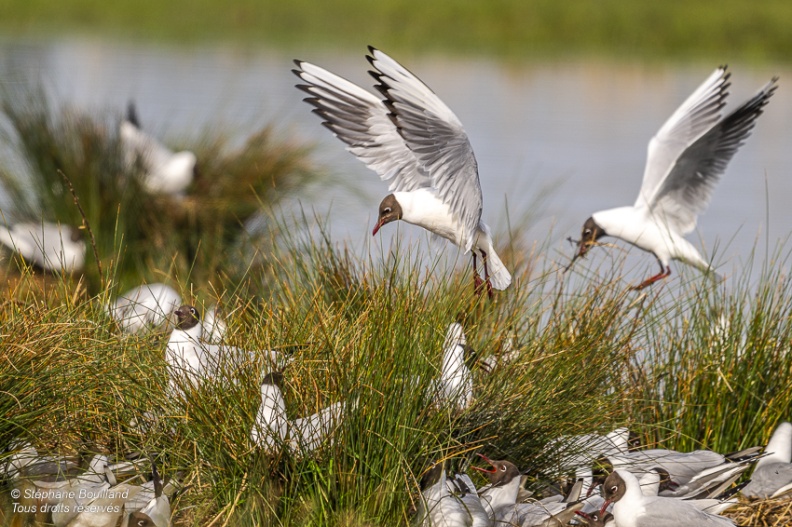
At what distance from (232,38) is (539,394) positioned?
84.9ft

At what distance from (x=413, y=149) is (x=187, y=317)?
1.03 meters

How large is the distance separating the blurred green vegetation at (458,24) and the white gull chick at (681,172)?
20764 mm

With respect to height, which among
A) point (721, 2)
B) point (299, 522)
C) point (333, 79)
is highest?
point (721, 2)

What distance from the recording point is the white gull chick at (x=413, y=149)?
4309 mm

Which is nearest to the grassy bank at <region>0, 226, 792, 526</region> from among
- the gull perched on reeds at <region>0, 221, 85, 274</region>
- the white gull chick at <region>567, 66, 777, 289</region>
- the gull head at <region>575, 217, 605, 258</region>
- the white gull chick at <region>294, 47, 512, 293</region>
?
the white gull chick at <region>294, 47, 512, 293</region>

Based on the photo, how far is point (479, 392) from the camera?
3924 mm

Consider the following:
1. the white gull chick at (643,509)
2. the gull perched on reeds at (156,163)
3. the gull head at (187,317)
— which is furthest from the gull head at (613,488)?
the gull perched on reeds at (156,163)

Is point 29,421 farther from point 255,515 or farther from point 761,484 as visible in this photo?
point 761,484

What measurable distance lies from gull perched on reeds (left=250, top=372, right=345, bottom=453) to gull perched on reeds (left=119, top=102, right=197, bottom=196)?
14.9 feet

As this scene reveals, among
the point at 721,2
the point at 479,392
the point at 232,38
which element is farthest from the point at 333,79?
the point at 721,2

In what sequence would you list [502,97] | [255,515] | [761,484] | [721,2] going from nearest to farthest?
[255,515] < [761,484] < [502,97] < [721,2]

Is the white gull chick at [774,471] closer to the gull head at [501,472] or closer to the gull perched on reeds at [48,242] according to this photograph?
the gull head at [501,472]

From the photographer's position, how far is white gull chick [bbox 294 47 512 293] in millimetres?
4309

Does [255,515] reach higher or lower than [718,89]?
lower
